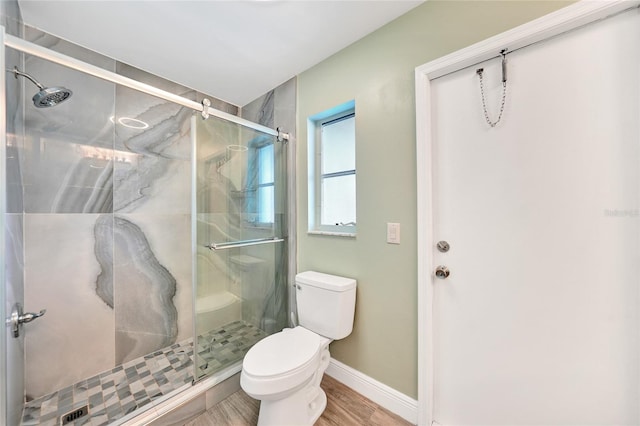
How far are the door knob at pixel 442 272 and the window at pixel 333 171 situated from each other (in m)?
0.59

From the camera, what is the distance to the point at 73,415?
1321 millimetres

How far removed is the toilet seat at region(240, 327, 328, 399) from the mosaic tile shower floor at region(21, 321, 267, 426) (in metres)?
0.50

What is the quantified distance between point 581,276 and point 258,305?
76.3 inches

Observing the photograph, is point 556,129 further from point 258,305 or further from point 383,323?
point 258,305

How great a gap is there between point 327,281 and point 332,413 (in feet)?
2.46

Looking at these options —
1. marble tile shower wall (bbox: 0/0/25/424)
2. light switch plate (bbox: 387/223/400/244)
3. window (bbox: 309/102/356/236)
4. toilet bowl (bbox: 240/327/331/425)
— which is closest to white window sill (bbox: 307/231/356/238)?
window (bbox: 309/102/356/236)

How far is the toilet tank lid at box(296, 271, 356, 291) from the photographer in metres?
1.47

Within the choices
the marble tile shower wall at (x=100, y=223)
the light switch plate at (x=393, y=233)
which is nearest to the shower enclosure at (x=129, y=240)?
the marble tile shower wall at (x=100, y=223)

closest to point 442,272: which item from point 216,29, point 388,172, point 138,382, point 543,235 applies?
point 543,235

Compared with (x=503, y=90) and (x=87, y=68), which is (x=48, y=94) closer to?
(x=87, y=68)

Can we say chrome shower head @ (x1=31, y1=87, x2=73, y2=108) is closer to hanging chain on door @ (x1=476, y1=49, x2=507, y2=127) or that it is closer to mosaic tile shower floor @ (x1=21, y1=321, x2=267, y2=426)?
mosaic tile shower floor @ (x1=21, y1=321, x2=267, y2=426)

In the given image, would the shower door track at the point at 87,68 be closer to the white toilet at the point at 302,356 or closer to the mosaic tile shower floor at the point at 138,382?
the white toilet at the point at 302,356

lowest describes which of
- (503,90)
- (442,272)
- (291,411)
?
(291,411)

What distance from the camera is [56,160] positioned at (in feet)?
4.98
